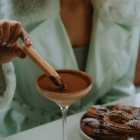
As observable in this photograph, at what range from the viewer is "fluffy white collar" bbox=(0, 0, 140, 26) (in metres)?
0.78

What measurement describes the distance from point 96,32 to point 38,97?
354mm

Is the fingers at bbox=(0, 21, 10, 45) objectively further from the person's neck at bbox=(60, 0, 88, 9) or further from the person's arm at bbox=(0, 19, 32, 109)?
the person's neck at bbox=(60, 0, 88, 9)

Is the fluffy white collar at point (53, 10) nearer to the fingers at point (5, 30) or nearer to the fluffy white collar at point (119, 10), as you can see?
the fluffy white collar at point (119, 10)

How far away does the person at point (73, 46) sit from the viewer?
0.82 m

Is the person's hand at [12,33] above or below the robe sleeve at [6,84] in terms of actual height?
above

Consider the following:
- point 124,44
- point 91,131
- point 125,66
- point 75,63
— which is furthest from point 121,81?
point 91,131

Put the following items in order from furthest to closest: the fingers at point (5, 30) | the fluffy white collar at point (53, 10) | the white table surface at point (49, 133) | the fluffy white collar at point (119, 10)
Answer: the fluffy white collar at point (119, 10)
the fluffy white collar at point (53, 10)
the white table surface at point (49, 133)
the fingers at point (5, 30)

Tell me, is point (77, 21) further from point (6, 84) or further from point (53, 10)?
point (6, 84)

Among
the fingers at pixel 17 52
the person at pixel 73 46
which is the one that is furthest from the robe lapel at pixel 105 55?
the fingers at pixel 17 52

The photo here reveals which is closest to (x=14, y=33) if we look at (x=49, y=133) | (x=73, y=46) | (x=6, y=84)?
(x=6, y=84)

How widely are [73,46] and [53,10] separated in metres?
0.21

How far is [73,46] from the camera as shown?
3.20ft

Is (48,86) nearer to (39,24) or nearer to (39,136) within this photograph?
(39,136)

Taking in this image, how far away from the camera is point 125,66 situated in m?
1.01
